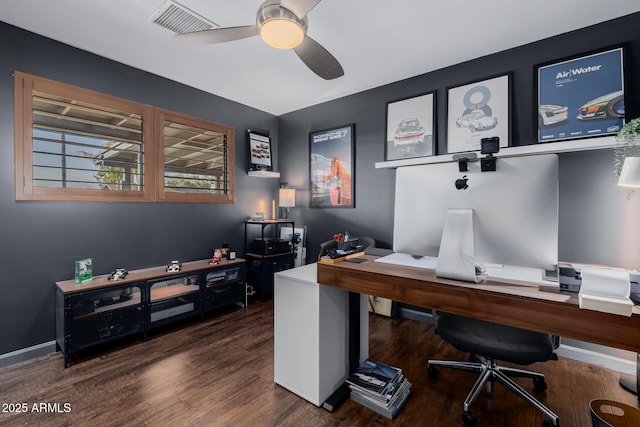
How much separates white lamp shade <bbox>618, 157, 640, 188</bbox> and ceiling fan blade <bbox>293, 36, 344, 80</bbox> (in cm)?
205

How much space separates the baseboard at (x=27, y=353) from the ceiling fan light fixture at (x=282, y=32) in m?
3.15

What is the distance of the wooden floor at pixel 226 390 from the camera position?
5.36ft

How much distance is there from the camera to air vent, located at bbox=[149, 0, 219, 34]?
2.04m

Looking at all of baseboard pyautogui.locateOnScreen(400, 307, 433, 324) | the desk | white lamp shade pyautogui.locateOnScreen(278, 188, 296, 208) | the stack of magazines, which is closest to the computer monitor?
the desk

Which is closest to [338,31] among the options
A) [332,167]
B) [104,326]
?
[332,167]

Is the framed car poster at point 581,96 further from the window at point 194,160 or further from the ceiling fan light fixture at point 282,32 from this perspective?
the window at point 194,160

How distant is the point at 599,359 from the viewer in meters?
2.21

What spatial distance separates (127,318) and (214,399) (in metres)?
1.29

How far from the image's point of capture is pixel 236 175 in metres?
3.90

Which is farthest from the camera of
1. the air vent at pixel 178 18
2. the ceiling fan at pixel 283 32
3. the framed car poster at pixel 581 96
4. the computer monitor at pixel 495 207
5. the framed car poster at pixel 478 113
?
the framed car poster at pixel 478 113

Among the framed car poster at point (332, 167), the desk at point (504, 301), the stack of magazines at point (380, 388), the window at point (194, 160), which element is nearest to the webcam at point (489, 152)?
the desk at point (504, 301)

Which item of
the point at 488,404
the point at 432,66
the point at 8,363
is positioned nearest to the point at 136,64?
the point at 8,363

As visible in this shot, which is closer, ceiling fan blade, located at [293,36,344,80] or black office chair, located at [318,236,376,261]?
ceiling fan blade, located at [293,36,344,80]

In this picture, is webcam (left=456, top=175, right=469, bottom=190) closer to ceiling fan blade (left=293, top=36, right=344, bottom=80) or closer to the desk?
the desk
